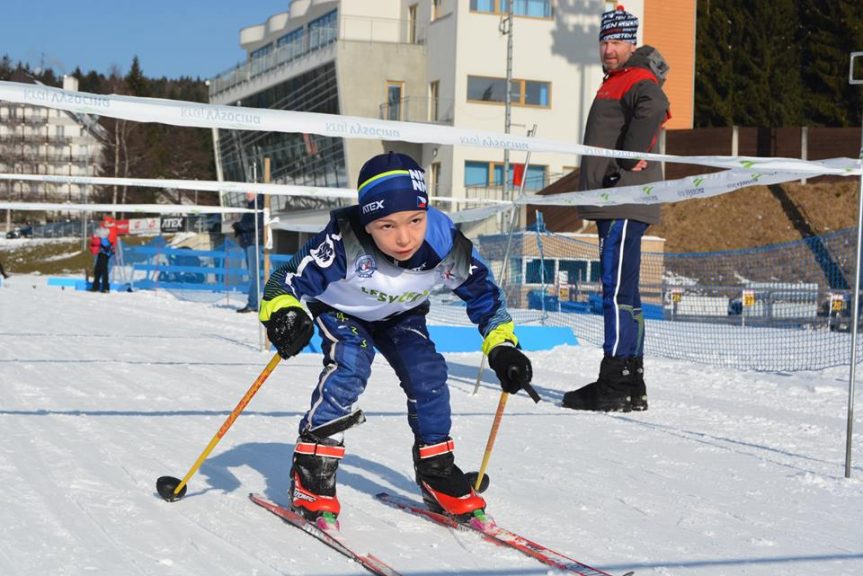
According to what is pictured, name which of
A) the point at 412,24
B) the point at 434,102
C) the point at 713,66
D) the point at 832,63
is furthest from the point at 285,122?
the point at 832,63

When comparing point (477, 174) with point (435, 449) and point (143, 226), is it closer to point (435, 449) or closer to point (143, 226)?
point (143, 226)

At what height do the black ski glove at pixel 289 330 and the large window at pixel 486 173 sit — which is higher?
the large window at pixel 486 173

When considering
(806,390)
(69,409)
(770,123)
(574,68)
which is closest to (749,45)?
(770,123)

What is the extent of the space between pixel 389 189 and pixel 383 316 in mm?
588

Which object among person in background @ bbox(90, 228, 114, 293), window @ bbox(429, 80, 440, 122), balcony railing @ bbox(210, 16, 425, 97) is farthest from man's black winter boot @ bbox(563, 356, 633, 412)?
balcony railing @ bbox(210, 16, 425, 97)

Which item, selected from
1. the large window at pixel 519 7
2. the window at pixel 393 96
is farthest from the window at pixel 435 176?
the large window at pixel 519 7

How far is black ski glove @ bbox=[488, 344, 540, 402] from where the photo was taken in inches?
143

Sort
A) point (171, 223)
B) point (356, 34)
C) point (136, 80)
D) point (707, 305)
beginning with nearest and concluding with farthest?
point (707, 305), point (356, 34), point (171, 223), point (136, 80)

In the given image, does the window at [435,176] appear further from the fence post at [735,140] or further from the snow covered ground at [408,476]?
the snow covered ground at [408,476]

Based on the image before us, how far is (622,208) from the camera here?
22.2ft

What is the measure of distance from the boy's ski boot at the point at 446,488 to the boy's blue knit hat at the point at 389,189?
0.93 m

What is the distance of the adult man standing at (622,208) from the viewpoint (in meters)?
6.73

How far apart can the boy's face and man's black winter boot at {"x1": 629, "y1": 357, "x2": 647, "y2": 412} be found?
348cm

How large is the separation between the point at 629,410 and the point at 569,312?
10.9 meters
